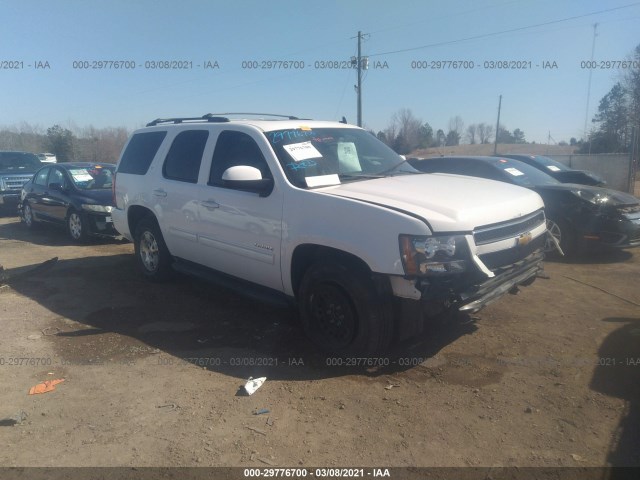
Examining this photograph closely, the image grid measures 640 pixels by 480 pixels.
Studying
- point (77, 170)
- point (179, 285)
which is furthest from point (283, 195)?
point (77, 170)

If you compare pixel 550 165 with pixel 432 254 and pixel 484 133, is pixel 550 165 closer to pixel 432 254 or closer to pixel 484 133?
pixel 432 254

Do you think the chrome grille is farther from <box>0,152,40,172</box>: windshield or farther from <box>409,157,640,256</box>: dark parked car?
<box>0,152,40,172</box>: windshield

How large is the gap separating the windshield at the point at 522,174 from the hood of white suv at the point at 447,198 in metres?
3.34

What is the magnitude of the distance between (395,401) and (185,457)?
151 centimetres

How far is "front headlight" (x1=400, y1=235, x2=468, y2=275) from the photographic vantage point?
356cm

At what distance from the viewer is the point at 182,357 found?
4.45 m

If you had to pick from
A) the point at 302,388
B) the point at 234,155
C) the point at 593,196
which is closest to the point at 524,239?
the point at 302,388

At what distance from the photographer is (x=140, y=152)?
21.6ft

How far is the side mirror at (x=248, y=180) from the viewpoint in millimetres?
4359

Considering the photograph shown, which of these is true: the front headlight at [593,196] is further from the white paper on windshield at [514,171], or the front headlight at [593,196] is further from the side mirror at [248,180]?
the side mirror at [248,180]

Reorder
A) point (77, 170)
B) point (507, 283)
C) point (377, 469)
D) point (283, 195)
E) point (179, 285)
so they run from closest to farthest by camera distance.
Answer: point (377, 469), point (507, 283), point (283, 195), point (179, 285), point (77, 170)

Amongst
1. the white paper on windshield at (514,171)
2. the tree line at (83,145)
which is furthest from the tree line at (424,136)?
the white paper on windshield at (514,171)

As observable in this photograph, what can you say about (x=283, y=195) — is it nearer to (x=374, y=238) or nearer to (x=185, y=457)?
(x=374, y=238)

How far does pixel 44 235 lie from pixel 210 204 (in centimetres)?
767
